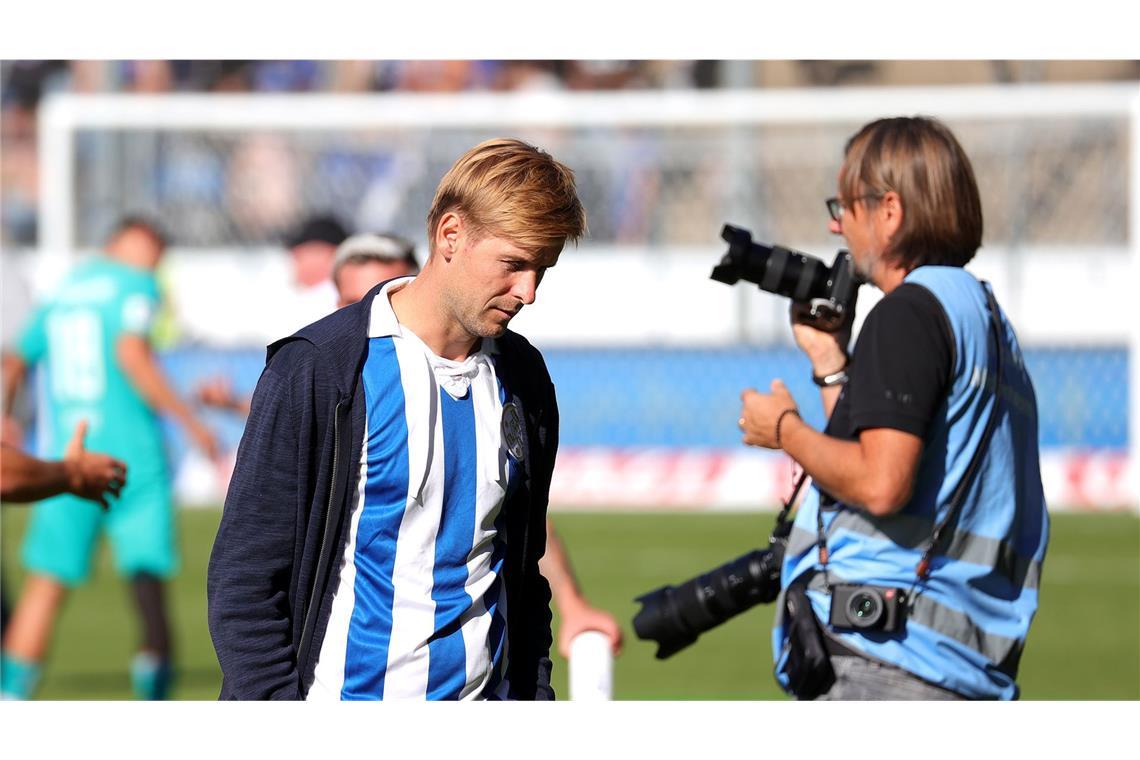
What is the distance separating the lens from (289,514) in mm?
2521

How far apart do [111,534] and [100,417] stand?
618 mm

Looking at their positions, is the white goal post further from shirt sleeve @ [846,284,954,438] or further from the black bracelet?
shirt sleeve @ [846,284,954,438]

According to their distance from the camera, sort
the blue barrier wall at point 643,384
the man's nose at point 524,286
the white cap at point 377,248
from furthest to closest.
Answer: the blue barrier wall at point 643,384
the white cap at point 377,248
the man's nose at point 524,286

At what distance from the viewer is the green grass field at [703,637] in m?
7.31

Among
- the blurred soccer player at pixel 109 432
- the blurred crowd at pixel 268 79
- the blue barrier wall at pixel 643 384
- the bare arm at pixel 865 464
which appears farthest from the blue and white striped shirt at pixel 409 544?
the blurred crowd at pixel 268 79

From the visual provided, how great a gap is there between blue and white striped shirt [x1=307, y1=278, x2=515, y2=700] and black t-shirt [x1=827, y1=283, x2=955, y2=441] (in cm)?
72

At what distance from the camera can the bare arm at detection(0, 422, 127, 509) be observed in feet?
11.0

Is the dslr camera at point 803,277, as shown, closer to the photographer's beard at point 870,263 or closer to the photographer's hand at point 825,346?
the photographer's hand at point 825,346

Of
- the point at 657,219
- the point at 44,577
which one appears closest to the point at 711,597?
the point at 44,577

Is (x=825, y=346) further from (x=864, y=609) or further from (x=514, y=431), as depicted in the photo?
(x=514, y=431)

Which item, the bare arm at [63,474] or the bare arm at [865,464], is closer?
the bare arm at [865,464]

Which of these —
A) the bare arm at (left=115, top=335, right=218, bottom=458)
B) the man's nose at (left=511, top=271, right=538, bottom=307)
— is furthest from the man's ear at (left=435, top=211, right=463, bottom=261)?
the bare arm at (left=115, top=335, right=218, bottom=458)

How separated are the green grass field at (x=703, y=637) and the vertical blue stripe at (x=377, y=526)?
300 centimetres

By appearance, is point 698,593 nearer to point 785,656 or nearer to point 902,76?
point 785,656
